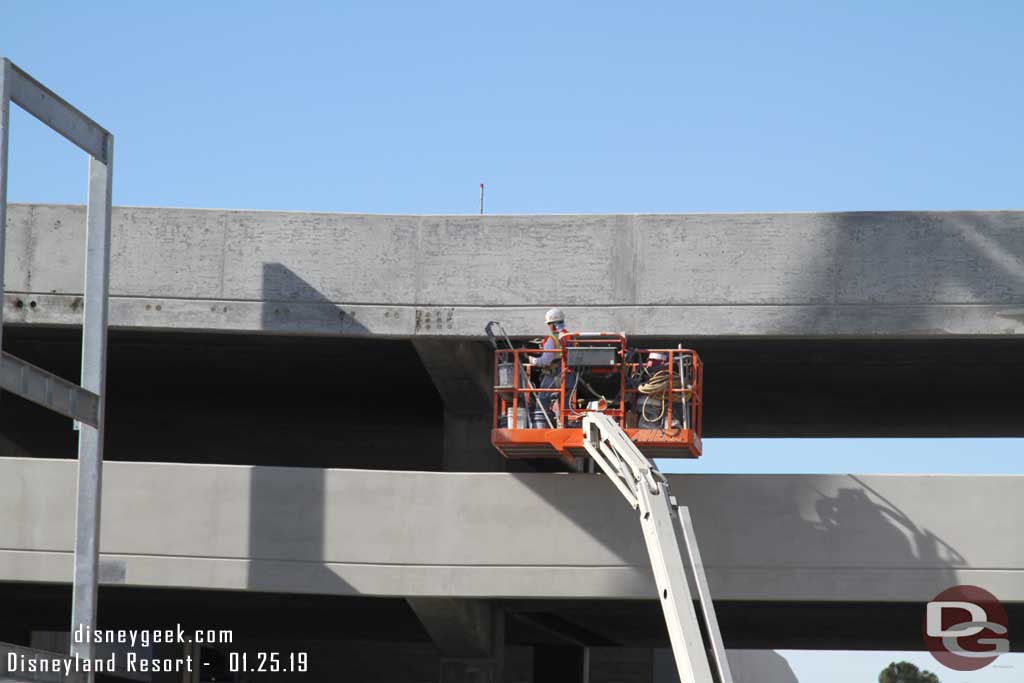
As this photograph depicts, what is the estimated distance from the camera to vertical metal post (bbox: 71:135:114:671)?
16547 millimetres

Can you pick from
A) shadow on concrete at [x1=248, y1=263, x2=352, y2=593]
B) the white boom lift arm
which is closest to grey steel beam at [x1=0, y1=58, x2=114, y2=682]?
shadow on concrete at [x1=248, y1=263, x2=352, y2=593]

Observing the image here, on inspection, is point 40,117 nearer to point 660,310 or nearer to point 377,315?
point 377,315

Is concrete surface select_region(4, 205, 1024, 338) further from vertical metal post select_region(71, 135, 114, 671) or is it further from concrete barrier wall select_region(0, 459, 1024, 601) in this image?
concrete barrier wall select_region(0, 459, 1024, 601)

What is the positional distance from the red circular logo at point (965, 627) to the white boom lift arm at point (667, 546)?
469 cm

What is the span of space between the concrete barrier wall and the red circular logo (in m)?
0.76

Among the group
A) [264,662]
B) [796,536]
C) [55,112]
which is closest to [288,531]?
[55,112]

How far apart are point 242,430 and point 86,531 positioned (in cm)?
1225

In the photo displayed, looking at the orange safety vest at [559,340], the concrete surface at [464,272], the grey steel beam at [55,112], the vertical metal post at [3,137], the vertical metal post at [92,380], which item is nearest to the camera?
the vertical metal post at [3,137]

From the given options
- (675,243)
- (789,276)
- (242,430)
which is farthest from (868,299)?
(242,430)

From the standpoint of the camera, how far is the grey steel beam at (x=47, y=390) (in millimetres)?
14883

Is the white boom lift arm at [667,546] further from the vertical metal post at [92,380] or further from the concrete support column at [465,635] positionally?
the vertical metal post at [92,380]

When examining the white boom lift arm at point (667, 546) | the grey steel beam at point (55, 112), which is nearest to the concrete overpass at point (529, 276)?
the grey steel beam at point (55, 112)

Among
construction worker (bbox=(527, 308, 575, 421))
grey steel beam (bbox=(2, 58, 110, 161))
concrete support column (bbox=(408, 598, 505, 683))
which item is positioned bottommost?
concrete support column (bbox=(408, 598, 505, 683))

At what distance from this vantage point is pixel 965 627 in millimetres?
19250
